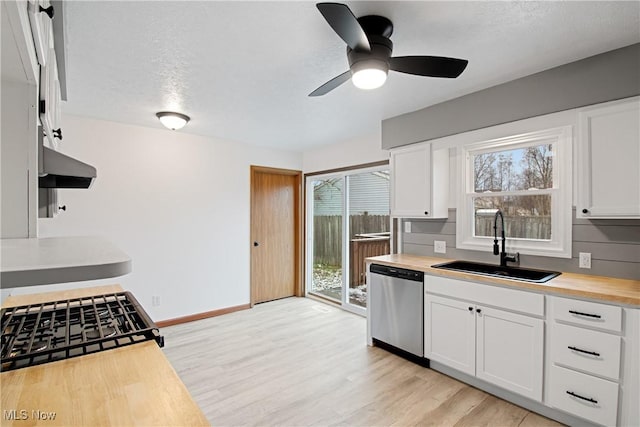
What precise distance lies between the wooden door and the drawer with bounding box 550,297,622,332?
3686 mm

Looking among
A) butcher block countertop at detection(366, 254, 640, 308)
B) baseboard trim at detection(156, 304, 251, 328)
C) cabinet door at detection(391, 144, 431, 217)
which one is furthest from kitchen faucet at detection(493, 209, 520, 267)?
baseboard trim at detection(156, 304, 251, 328)

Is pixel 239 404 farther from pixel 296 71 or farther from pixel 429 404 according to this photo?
pixel 296 71

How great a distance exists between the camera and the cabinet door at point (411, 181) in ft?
10.3

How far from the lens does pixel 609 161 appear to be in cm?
210

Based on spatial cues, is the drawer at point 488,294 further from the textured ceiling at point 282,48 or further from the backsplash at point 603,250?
the textured ceiling at point 282,48

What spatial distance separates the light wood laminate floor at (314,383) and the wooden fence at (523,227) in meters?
1.32

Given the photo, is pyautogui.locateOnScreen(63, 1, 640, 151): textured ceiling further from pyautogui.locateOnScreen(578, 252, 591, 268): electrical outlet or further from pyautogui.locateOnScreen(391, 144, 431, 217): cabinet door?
pyautogui.locateOnScreen(578, 252, 591, 268): electrical outlet

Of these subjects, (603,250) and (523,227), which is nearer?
(603,250)

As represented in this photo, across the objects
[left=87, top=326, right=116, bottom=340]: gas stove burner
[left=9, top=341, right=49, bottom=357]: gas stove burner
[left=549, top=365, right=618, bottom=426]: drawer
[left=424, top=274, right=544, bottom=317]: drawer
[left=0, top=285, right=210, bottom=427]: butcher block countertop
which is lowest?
[left=549, top=365, right=618, bottom=426]: drawer

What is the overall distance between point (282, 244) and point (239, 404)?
298cm

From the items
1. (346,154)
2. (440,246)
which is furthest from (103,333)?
(346,154)

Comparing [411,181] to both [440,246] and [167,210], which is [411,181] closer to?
[440,246]

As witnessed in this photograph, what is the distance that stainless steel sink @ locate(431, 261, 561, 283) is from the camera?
2.38 m

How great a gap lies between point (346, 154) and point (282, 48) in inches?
101
